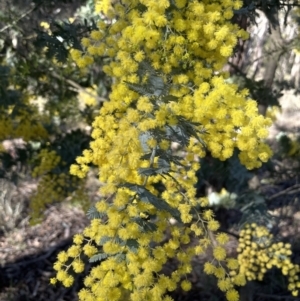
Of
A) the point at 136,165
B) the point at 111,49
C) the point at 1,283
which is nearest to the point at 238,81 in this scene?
the point at 111,49

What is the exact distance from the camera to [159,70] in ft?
5.18

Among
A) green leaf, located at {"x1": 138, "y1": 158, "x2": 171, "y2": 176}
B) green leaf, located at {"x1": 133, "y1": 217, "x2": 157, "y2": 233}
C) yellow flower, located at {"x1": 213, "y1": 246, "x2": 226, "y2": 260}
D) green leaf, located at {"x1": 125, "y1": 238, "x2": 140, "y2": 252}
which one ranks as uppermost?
green leaf, located at {"x1": 138, "y1": 158, "x2": 171, "y2": 176}

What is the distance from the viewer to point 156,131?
1.43m

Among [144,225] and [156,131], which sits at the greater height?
[156,131]

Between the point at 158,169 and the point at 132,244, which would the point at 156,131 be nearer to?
the point at 158,169

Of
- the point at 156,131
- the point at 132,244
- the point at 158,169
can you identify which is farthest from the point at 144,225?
the point at 156,131

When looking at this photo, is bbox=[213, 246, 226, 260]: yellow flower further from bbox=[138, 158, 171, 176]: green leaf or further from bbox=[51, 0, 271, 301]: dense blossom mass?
bbox=[138, 158, 171, 176]: green leaf

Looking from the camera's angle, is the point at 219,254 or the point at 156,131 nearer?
the point at 156,131

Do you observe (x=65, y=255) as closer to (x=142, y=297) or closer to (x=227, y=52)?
(x=142, y=297)

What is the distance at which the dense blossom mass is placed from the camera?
1355 millimetres

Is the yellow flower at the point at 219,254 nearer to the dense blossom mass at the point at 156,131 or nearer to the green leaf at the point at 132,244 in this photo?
the dense blossom mass at the point at 156,131

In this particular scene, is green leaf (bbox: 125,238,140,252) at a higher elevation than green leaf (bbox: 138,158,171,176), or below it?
below

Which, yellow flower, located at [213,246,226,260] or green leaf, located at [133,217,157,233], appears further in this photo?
yellow flower, located at [213,246,226,260]

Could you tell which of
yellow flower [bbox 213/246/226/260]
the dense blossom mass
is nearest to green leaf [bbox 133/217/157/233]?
the dense blossom mass
